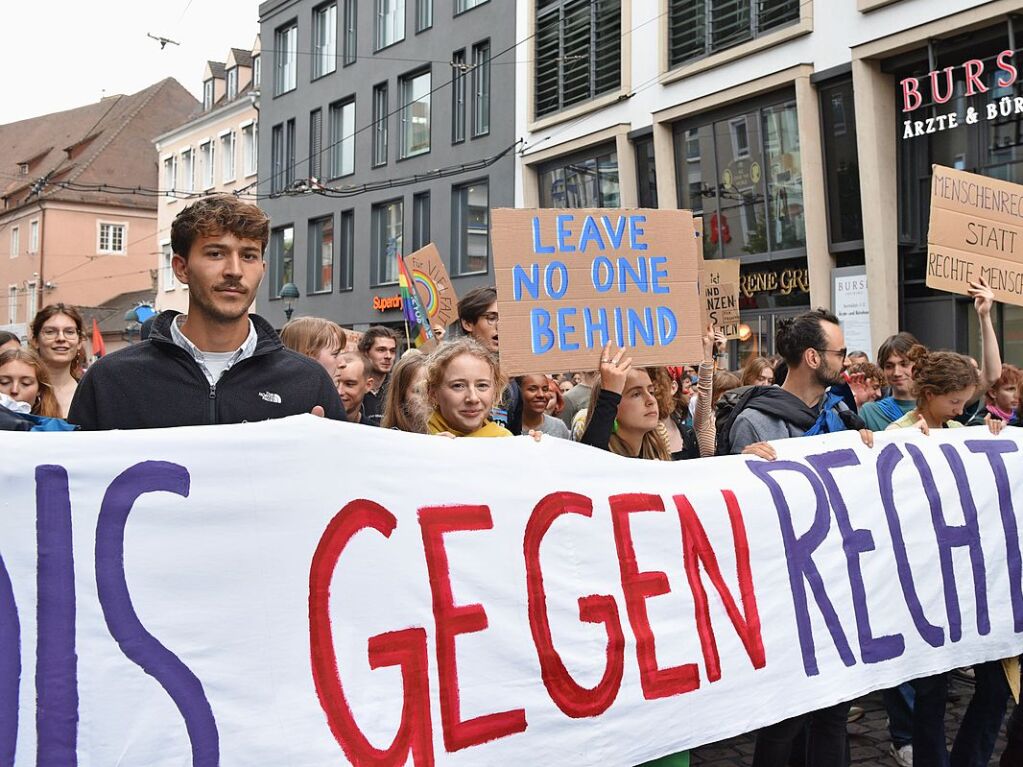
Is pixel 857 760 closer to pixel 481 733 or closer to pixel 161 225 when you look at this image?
pixel 481 733

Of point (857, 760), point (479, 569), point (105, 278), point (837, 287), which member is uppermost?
point (105, 278)

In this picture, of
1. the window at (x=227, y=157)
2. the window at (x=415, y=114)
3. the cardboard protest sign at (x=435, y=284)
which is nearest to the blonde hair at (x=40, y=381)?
the cardboard protest sign at (x=435, y=284)

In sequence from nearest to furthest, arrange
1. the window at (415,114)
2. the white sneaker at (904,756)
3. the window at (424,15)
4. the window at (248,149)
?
the white sneaker at (904,756) < the window at (424,15) < the window at (415,114) < the window at (248,149)

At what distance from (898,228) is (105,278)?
4528 centimetres

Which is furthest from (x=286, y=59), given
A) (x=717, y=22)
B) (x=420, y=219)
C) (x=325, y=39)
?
(x=717, y=22)

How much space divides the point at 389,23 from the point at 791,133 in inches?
539

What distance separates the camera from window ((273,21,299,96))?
3042 centimetres

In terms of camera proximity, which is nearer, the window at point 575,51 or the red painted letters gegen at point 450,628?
the red painted letters gegen at point 450,628

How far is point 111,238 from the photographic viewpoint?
5253 cm

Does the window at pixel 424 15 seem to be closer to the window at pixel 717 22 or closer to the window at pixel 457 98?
the window at pixel 457 98

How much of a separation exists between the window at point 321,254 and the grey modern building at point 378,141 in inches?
1.7

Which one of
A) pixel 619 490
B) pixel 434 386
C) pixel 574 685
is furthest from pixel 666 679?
pixel 434 386

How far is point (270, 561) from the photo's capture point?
2.76m

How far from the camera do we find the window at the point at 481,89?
75.5ft
